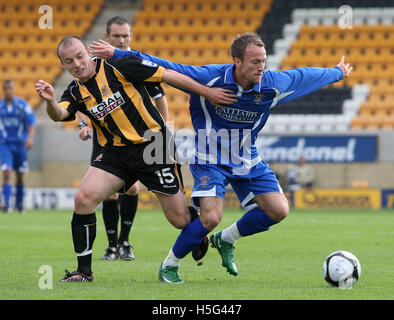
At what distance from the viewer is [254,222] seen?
6.03 meters

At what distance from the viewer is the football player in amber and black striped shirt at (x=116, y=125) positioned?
549cm

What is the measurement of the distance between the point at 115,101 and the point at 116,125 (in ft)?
0.60

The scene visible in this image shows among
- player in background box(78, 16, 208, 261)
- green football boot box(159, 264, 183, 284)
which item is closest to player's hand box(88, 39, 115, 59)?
player in background box(78, 16, 208, 261)

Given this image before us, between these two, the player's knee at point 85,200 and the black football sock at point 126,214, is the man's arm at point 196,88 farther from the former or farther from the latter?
the black football sock at point 126,214

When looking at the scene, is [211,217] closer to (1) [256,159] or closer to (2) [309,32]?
(1) [256,159]

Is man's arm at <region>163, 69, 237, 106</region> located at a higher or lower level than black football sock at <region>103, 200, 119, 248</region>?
higher

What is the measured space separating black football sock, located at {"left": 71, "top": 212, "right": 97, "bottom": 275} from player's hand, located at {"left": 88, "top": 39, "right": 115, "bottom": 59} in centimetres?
118

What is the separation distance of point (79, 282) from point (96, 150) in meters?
1.33

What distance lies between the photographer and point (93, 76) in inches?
223

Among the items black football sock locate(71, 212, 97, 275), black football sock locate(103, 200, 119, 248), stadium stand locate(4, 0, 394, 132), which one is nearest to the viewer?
black football sock locate(71, 212, 97, 275)

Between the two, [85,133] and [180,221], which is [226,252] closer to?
[180,221]

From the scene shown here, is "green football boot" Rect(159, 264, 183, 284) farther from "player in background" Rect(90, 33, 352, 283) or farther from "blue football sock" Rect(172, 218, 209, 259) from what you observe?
"blue football sock" Rect(172, 218, 209, 259)

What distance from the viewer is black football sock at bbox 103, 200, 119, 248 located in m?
7.36

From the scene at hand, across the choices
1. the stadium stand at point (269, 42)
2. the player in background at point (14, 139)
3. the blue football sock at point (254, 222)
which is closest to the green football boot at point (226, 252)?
the blue football sock at point (254, 222)
